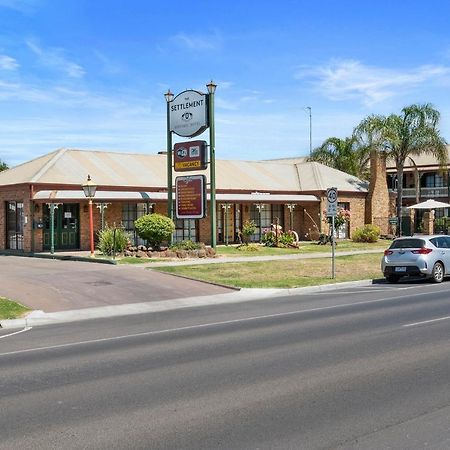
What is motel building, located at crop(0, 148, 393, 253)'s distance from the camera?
29625 millimetres

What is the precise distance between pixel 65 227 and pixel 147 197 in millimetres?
4033

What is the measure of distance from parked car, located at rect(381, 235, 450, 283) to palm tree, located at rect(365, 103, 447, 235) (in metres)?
20.3

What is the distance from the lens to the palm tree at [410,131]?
134 ft

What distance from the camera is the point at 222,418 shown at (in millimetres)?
6418

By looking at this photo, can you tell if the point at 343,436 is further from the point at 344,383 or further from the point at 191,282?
the point at 191,282

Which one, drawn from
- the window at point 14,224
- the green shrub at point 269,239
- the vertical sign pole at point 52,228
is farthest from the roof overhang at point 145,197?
the window at point 14,224

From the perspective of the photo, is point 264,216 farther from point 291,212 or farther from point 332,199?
point 332,199

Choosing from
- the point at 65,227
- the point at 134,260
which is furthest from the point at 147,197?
the point at 134,260

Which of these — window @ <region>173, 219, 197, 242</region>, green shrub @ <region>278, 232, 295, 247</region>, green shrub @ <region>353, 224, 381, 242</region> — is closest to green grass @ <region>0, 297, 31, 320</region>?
window @ <region>173, 219, 197, 242</region>

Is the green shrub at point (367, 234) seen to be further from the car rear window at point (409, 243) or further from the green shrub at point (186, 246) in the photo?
the car rear window at point (409, 243)

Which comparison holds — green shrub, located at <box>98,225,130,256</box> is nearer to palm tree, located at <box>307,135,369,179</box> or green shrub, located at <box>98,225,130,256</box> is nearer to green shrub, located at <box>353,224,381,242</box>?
green shrub, located at <box>353,224,381,242</box>

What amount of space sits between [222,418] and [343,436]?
4.04ft

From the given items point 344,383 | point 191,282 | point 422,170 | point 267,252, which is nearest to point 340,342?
point 344,383

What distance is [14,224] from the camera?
31.0 meters
